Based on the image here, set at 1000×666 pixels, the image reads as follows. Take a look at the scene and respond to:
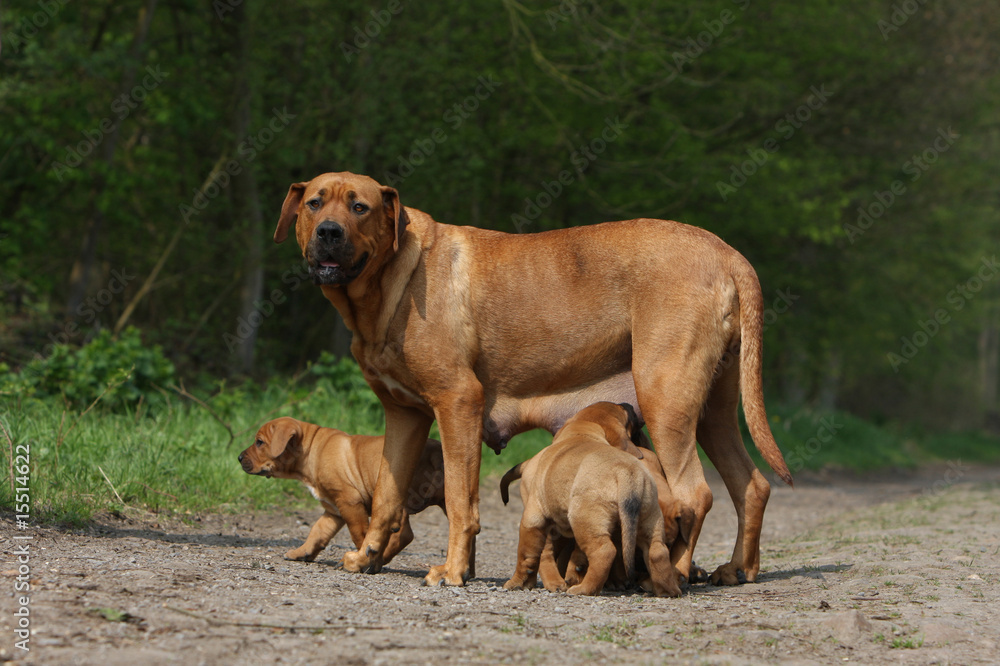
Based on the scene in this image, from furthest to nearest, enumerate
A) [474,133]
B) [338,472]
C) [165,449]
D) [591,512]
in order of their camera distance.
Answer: [474,133], [165,449], [338,472], [591,512]

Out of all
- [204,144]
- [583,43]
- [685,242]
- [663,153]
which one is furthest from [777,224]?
[685,242]

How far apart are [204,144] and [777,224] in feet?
34.4

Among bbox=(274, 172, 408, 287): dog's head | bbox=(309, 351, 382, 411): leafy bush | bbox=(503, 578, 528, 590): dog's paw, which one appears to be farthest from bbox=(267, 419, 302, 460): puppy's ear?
bbox=(309, 351, 382, 411): leafy bush

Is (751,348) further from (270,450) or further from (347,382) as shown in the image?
(347,382)

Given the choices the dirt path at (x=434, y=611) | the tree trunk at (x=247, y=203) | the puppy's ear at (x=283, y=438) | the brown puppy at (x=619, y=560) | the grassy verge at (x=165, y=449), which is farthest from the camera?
the tree trunk at (x=247, y=203)

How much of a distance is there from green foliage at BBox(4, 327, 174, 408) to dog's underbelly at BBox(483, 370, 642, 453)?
4.61 meters

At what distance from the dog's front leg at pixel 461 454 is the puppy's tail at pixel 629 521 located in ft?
2.80

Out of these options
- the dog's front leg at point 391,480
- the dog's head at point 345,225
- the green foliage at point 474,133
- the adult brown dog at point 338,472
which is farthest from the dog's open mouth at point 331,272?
the green foliage at point 474,133

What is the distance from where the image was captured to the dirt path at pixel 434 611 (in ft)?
11.1

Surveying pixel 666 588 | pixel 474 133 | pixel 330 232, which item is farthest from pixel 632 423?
pixel 474 133

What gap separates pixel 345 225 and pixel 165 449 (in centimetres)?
352

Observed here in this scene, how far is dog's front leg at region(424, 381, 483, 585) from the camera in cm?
512

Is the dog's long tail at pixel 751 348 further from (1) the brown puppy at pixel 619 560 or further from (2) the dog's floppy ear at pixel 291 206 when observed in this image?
(2) the dog's floppy ear at pixel 291 206

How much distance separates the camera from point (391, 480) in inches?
221
